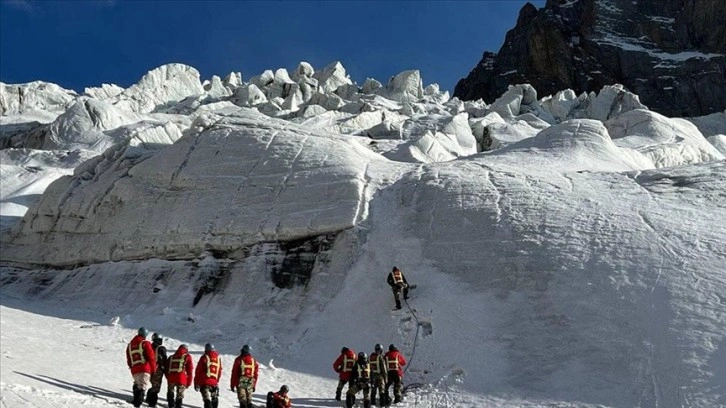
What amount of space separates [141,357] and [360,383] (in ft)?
17.0

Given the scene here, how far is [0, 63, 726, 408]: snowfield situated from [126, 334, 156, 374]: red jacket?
2.80 feet

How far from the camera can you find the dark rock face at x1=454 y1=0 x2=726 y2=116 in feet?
486

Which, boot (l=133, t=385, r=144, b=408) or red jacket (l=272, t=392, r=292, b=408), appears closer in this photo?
boot (l=133, t=385, r=144, b=408)

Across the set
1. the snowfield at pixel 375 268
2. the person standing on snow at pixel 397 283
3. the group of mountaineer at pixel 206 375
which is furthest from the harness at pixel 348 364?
the person standing on snow at pixel 397 283

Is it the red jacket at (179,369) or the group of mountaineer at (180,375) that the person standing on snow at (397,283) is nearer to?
the group of mountaineer at (180,375)

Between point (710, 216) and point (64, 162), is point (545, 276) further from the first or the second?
point (64, 162)

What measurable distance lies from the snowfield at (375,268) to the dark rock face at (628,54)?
121 m

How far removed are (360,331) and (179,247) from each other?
9.65 meters

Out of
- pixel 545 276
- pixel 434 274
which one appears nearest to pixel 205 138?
pixel 434 274

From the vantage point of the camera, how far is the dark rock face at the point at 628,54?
148250 mm

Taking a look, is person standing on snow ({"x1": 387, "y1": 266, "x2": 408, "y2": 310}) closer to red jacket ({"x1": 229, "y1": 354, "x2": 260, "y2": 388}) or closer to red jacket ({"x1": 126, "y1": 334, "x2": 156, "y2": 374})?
red jacket ({"x1": 229, "y1": 354, "x2": 260, "y2": 388})

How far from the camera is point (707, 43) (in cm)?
15588

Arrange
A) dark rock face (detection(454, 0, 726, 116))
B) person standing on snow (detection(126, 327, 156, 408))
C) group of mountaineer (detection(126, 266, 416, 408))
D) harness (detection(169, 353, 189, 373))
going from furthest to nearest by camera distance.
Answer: dark rock face (detection(454, 0, 726, 116)) → harness (detection(169, 353, 189, 373)) → group of mountaineer (detection(126, 266, 416, 408)) → person standing on snow (detection(126, 327, 156, 408))

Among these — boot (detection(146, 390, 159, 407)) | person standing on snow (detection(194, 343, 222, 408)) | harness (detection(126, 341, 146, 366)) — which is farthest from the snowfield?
person standing on snow (detection(194, 343, 222, 408))
